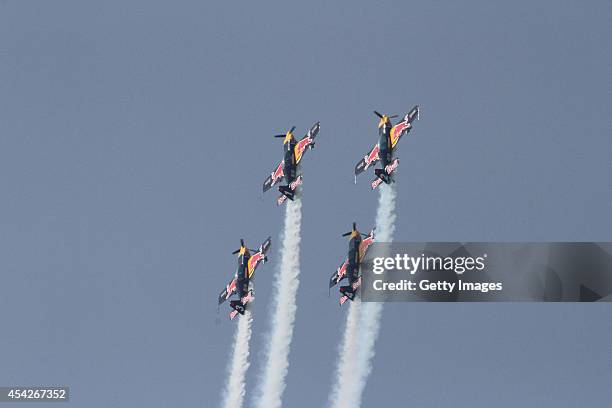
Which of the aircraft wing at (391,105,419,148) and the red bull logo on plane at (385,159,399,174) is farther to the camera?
the aircraft wing at (391,105,419,148)

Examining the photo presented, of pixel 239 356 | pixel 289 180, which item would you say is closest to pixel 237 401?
pixel 239 356

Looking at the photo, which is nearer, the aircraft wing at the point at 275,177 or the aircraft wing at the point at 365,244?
the aircraft wing at the point at 365,244

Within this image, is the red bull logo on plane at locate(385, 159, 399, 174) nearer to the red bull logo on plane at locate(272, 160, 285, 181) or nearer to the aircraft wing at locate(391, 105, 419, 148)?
the aircraft wing at locate(391, 105, 419, 148)

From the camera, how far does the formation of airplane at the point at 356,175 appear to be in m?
188

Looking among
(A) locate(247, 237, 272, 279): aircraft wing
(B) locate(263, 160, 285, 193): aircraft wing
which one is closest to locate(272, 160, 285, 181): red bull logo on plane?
(B) locate(263, 160, 285, 193): aircraft wing

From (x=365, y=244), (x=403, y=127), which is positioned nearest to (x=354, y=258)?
(x=365, y=244)

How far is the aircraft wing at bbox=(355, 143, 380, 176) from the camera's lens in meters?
196

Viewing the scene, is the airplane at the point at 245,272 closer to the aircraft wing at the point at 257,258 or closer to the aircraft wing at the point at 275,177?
the aircraft wing at the point at 257,258

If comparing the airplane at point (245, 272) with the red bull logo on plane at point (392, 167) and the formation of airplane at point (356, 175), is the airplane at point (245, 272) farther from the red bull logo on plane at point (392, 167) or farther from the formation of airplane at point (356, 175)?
the red bull logo on plane at point (392, 167)

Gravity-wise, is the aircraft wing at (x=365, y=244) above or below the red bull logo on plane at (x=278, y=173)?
below

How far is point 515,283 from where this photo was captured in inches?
6978

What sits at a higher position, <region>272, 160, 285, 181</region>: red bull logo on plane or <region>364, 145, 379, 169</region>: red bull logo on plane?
<region>364, 145, 379, 169</region>: red bull logo on plane

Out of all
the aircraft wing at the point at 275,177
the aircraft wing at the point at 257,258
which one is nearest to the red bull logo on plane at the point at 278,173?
the aircraft wing at the point at 275,177

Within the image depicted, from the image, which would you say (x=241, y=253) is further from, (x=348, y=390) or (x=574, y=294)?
(x=574, y=294)
